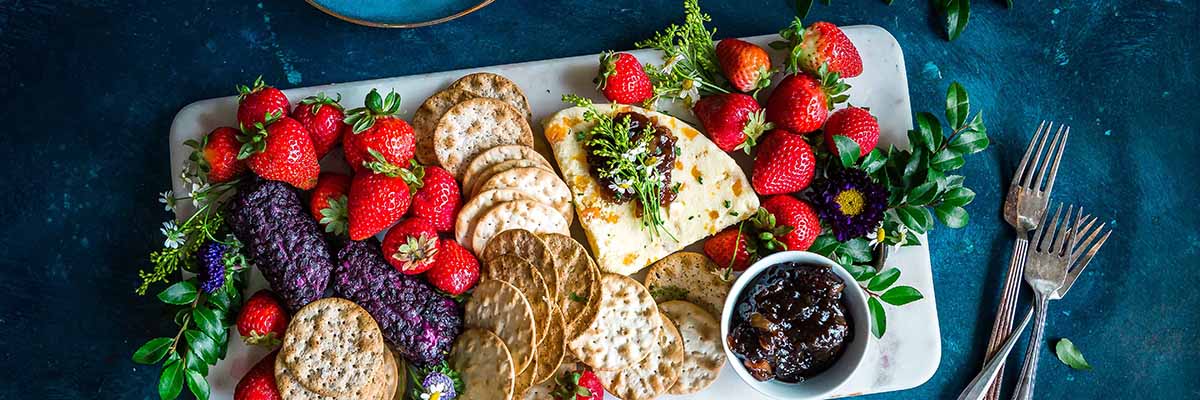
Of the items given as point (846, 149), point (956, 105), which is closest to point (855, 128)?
point (846, 149)

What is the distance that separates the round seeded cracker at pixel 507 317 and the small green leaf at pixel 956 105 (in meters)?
1.05

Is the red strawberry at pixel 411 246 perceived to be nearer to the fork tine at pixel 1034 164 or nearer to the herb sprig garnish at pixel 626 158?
the herb sprig garnish at pixel 626 158

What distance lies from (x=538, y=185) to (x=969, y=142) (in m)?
0.98

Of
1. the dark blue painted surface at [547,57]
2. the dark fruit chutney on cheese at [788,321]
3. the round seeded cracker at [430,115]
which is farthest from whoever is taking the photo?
the dark blue painted surface at [547,57]

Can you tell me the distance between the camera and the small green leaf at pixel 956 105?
2.03 meters

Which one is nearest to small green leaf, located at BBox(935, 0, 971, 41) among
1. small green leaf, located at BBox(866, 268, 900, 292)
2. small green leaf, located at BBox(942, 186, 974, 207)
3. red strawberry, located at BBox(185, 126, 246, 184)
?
small green leaf, located at BBox(942, 186, 974, 207)

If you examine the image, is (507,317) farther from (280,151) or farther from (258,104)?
(258,104)

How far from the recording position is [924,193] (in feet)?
6.39

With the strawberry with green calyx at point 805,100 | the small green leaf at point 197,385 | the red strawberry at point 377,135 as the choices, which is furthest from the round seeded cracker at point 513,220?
the small green leaf at point 197,385

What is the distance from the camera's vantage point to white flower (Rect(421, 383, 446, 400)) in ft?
6.13

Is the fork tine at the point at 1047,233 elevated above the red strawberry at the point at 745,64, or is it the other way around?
the red strawberry at the point at 745,64

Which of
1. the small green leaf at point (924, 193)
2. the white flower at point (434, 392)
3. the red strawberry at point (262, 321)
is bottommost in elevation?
the white flower at point (434, 392)

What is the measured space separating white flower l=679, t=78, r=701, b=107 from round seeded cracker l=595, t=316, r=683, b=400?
1.63ft

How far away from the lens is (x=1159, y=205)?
223cm
